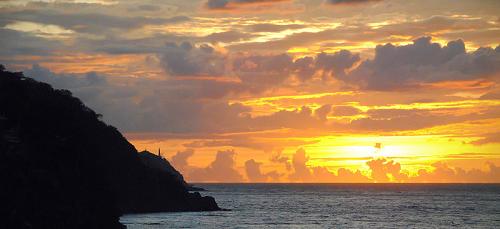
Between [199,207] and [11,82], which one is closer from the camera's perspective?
[11,82]

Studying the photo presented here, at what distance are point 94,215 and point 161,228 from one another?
28.6 m

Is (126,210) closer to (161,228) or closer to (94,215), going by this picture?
(161,228)

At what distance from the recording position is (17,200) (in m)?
64.7

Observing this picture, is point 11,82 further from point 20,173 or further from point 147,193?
point 147,193

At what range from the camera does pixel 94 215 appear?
7956 centimetres

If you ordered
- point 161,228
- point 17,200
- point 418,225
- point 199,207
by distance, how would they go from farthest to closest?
1. point 199,207
2. point 418,225
3. point 161,228
4. point 17,200

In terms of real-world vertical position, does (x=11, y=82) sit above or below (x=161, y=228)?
above

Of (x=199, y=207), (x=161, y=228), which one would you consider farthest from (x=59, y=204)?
(x=199, y=207)

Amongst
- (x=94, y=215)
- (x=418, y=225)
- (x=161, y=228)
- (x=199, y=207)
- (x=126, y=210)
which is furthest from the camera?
(x=199, y=207)

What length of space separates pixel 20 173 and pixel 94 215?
45.5 ft

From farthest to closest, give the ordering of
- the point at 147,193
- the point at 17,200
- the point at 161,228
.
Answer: the point at 147,193, the point at 161,228, the point at 17,200

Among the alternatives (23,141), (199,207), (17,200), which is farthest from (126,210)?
(17,200)

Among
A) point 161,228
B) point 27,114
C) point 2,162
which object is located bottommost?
point 161,228

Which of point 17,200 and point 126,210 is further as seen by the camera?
point 126,210
